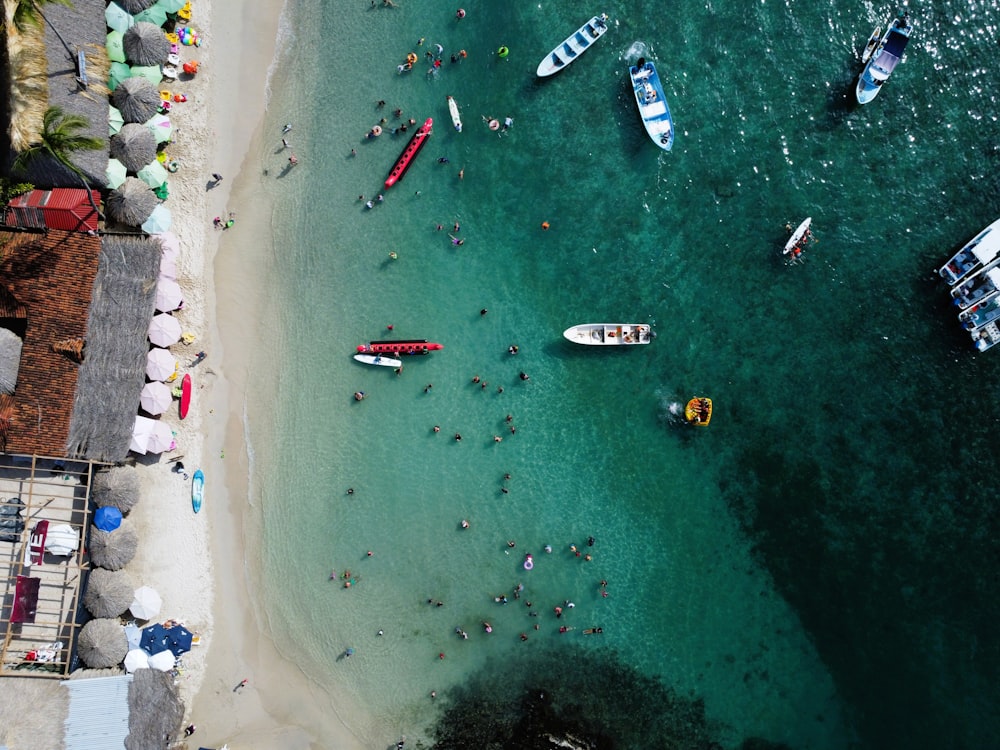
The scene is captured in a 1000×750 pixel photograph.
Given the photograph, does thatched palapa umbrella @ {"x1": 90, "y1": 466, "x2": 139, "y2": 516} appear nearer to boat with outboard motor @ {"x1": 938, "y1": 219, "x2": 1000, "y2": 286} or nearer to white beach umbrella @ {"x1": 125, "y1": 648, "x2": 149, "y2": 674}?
white beach umbrella @ {"x1": 125, "y1": 648, "x2": 149, "y2": 674}

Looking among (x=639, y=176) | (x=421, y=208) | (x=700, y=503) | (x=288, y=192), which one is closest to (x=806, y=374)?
(x=700, y=503)

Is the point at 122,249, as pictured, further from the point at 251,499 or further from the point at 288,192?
the point at 251,499

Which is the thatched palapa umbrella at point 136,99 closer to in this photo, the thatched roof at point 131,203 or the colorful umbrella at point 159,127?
the colorful umbrella at point 159,127

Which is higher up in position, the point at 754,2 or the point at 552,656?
the point at 754,2

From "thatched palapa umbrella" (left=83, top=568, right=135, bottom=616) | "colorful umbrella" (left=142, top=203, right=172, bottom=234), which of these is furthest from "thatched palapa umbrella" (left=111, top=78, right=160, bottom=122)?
"thatched palapa umbrella" (left=83, top=568, right=135, bottom=616)

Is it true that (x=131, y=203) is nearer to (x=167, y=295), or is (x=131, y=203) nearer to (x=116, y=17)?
(x=167, y=295)
